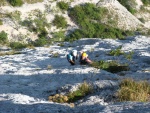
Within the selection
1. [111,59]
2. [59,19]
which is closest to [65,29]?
[59,19]

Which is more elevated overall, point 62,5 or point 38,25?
point 62,5

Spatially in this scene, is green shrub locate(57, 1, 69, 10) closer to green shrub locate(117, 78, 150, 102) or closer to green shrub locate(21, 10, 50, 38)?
green shrub locate(21, 10, 50, 38)

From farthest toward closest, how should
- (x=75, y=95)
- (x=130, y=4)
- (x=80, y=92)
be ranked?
(x=130, y=4) < (x=80, y=92) < (x=75, y=95)

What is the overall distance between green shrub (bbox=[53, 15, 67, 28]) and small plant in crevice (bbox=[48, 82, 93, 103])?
A: 119 feet

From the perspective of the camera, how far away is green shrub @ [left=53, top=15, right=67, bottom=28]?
2142 inches

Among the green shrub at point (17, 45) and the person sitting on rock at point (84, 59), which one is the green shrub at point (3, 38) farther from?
the person sitting on rock at point (84, 59)

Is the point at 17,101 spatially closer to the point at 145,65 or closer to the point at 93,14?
the point at 145,65

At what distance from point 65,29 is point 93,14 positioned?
745 cm

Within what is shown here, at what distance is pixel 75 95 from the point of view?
1784cm

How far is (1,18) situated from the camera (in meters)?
51.3

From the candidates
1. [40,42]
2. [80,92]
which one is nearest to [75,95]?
[80,92]

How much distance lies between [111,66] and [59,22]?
2966 centimetres

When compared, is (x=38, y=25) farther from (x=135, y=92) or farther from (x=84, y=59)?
(x=135, y=92)

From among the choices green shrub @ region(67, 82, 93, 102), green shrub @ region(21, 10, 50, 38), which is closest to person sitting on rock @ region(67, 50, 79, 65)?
green shrub @ region(67, 82, 93, 102)
